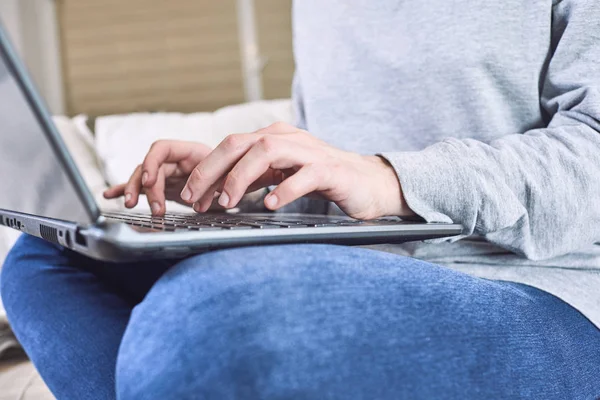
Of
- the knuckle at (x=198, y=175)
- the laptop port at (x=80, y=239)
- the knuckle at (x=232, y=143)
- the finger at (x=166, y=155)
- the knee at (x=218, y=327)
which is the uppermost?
the knuckle at (x=232, y=143)

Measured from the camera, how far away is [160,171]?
0.77 metres

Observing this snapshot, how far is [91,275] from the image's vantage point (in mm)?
687

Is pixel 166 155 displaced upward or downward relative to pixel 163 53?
upward

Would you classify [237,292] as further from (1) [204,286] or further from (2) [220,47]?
(2) [220,47]

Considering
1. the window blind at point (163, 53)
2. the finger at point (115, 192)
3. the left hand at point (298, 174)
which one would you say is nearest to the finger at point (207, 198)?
the left hand at point (298, 174)

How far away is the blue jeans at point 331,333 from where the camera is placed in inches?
13.0

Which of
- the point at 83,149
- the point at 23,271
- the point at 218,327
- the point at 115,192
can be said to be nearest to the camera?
the point at 218,327

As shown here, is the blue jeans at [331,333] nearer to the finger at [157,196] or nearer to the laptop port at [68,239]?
the laptop port at [68,239]

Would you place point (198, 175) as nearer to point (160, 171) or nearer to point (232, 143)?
point (232, 143)

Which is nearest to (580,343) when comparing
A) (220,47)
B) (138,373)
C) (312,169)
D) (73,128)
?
(312,169)

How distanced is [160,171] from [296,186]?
0.33 meters

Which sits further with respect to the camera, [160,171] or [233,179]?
[160,171]

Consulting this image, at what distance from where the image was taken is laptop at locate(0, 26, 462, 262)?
0.33 m

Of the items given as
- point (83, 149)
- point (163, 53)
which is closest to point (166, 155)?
point (83, 149)
